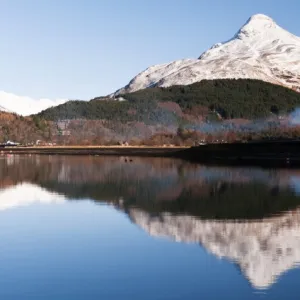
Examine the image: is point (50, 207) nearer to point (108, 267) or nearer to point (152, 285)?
point (108, 267)

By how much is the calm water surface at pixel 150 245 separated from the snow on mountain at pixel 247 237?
0.04 meters

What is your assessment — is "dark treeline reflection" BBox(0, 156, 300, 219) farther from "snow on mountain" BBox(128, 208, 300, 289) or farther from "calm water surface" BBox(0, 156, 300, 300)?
"snow on mountain" BBox(128, 208, 300, 289)

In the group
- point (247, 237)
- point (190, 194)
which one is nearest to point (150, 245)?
point (247, 237)

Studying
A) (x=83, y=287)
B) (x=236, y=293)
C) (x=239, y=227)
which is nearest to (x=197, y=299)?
(x=236, y=293)

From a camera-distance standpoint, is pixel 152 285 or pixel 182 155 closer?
pixel 152 285

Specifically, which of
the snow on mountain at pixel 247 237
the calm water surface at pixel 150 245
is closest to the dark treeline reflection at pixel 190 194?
the calm water surface at pixel 150 245

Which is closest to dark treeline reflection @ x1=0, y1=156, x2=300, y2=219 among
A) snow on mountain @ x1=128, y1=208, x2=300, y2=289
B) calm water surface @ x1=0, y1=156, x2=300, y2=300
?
calm water surface @ x1=0, y1=156, x2=300, y2=300

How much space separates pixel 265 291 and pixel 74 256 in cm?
715

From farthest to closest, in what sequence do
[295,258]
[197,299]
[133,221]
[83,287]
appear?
[133,221]
[295,258]
[83,287]
[197,299]

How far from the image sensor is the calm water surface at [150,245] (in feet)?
58.7

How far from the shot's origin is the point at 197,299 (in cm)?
1669

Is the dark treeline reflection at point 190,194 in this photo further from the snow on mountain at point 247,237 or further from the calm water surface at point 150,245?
the snow on mountain at point 247,237

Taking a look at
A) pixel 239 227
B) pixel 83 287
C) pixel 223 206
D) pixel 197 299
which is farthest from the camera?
pixel 223 206

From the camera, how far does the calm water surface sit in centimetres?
1789
